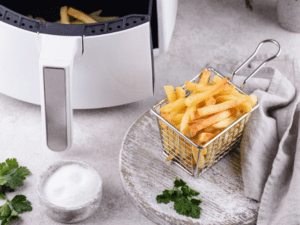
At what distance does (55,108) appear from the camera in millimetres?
964

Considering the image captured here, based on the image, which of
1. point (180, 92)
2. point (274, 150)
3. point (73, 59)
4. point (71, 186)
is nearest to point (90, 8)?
point (73, 59)

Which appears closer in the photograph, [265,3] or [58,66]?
[58,66]

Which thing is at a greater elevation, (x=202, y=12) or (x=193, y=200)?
(x=202, y=12)

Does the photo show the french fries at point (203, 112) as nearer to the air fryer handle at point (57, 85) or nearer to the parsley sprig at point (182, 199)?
the parsley sprig at point (182, 199)

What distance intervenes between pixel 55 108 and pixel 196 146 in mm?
360

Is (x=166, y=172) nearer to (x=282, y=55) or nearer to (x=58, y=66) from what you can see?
(x=58, y=66)

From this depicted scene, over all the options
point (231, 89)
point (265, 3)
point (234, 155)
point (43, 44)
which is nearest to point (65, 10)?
point (43, 44)

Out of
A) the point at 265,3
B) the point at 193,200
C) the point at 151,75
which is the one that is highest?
the point at 265,3

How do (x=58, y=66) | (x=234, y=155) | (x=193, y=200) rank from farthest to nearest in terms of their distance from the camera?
(x=234, y=155) < (x=193, y=200) < (x=58, y=66)

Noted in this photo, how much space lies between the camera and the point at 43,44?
941mm

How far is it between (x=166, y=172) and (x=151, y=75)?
0.94 ft

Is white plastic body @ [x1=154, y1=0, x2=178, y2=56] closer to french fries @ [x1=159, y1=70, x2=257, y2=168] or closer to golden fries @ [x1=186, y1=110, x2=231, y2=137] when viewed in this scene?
french fries @ [x1=159, y1=70, x2=257, y2=168]

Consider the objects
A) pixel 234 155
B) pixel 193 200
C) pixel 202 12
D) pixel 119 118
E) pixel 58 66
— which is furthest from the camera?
pixel 202 12

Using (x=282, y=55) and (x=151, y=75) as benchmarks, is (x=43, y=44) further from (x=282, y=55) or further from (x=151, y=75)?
(x=282, y=55)
